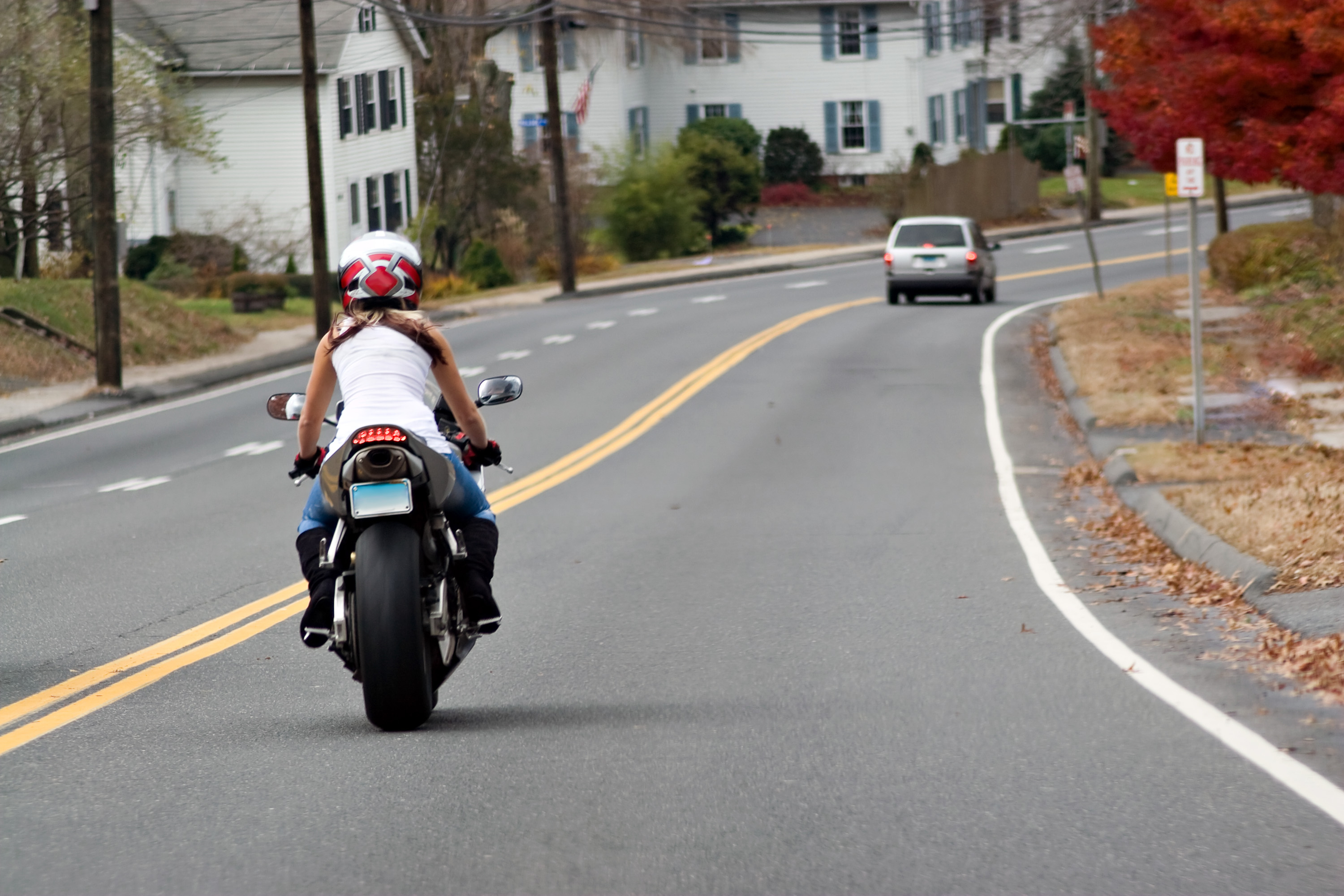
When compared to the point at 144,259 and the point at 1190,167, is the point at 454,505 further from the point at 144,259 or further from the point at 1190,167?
the point at 144,259

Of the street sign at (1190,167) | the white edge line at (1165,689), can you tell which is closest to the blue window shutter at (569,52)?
the street sign at (1190,167)

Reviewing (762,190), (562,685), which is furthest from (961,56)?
(562,685)

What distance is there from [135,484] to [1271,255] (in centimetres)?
2040

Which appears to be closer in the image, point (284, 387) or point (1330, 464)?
point (1330, 464)

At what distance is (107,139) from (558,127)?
18.0 metres

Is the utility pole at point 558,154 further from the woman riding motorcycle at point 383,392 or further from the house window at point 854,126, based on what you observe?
the woman riding motorcycle at point 383,392

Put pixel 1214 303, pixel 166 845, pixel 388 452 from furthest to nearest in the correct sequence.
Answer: pixel 1214 303 < pixel 388 452 < pixel 166 845

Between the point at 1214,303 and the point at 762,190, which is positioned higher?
the point at 762,190

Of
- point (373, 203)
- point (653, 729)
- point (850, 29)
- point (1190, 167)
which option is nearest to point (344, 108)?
point (373, 203)

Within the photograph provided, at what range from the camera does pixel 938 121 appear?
225 feet

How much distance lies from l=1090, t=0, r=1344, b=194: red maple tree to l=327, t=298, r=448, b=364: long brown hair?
1372 centimetres

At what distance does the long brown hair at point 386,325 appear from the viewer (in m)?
6.39

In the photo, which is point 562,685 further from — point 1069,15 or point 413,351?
point 1069,15

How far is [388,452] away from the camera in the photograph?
5.99m
